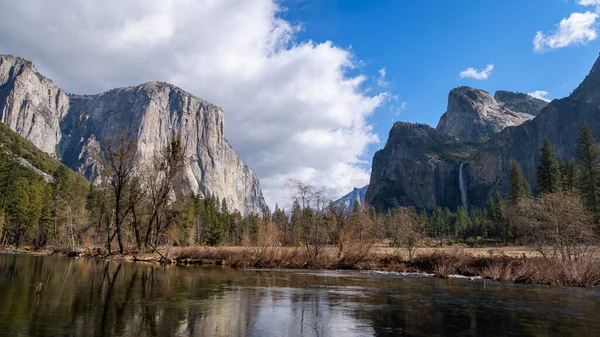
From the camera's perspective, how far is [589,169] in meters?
68.3

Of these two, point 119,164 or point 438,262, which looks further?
point 119,164

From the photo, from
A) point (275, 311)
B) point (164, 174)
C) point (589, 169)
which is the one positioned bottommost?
point (275, 311)

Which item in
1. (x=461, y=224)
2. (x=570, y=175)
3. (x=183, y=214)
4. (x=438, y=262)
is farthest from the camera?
(x=461, y=224)

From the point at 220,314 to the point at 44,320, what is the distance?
4.46 m

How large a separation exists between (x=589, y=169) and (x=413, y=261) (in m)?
53.8

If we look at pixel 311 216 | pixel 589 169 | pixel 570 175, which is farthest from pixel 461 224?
pixel 311 216

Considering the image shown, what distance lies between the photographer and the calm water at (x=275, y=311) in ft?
30.9

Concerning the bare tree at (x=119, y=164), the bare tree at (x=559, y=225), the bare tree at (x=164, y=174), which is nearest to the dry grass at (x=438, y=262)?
the bare tree at (x=559, y=225)

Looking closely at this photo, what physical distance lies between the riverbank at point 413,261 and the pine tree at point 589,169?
136ft

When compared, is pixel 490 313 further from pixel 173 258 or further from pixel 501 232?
pixel 501 232

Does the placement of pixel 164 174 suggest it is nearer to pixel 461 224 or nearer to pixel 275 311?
pixel 275 311

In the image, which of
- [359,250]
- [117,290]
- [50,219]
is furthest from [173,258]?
[50,219]

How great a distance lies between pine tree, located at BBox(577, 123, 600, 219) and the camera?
6569 cm

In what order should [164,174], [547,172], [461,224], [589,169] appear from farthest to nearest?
[461,224], [547,172], [589,169], [164,174]
